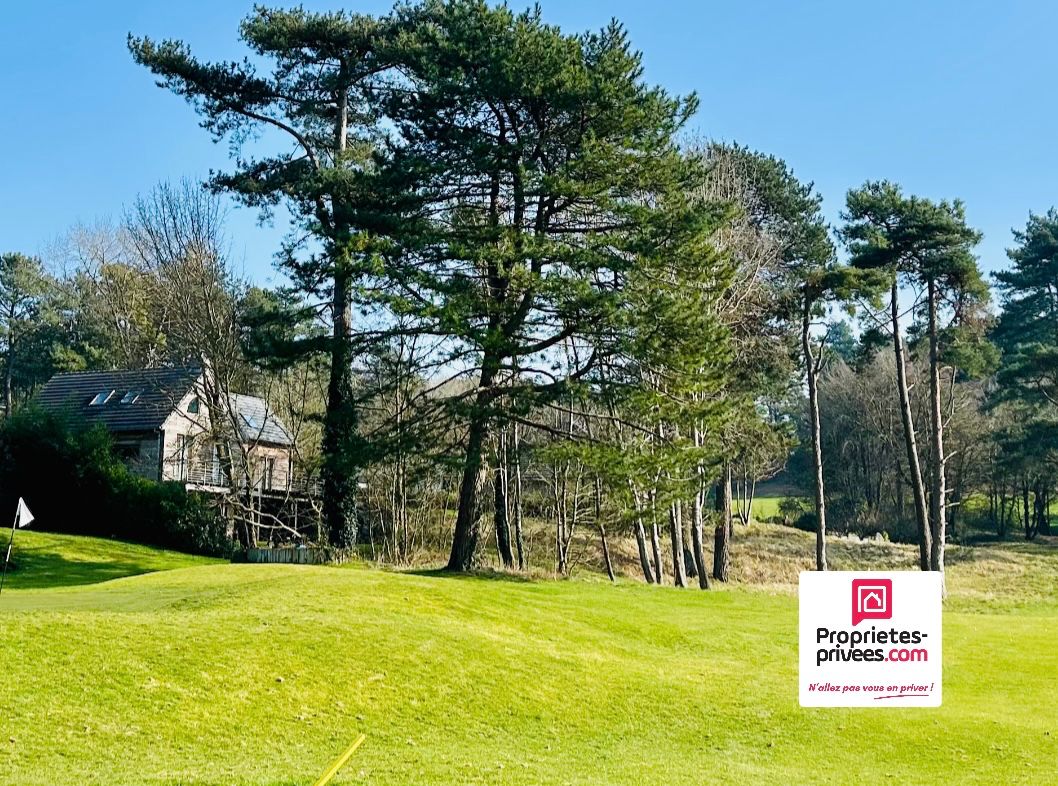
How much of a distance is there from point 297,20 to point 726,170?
12940 mm

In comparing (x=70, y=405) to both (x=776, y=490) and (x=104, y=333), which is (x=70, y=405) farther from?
(x=776, y=490)

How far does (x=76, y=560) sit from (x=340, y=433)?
917 centimetres

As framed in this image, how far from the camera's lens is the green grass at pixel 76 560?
2381cm

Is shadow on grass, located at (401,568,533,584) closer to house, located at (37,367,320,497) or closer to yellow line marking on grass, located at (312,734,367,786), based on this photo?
yellow line marking on grass, located at (312,734,367,786)

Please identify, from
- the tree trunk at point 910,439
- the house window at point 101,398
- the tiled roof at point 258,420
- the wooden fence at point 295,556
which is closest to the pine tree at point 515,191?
the wooden fence at point 295,556

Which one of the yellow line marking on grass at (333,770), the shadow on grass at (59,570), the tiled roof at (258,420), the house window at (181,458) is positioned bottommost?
the shadow on grass at (59,570)

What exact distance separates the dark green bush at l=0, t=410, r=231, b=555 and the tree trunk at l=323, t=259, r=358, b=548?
5.32 metres

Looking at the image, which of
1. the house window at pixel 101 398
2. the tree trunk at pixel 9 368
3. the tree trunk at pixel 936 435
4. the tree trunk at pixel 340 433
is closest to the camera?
the tree trunk at pixel 340 433

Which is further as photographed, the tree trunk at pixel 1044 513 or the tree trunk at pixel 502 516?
the tree trunk at pixel 1044 513

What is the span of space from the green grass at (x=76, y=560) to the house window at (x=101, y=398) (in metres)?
8.70

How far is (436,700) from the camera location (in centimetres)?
1082

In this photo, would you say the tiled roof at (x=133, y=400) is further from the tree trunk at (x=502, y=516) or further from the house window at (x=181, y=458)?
the tree trunk at (x=502, y=516)

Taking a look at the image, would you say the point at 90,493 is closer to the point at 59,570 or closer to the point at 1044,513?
the point at 59,570

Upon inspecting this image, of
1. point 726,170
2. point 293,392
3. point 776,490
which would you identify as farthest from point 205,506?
point 776,490
